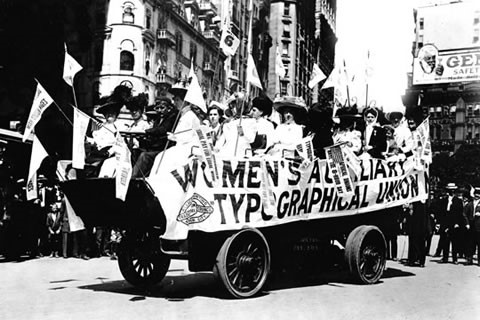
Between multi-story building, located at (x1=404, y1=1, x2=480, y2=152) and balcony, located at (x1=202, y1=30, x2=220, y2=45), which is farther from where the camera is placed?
multi-story building, located at (x1=404, y1=1, x2=480, y2=152)

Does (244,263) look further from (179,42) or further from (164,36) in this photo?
(179,42)

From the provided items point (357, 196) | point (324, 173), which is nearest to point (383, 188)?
point (357, 196)

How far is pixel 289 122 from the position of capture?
35.3ft

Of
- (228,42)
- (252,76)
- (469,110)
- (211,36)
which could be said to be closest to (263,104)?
(252,76)

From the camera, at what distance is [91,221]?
937cm

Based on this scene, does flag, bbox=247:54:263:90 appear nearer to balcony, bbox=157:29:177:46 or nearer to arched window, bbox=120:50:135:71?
arched window, bbox=120:50:135:71

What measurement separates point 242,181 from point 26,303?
3.17 m

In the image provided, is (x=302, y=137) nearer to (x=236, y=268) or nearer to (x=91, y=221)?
(x=236, y=268)

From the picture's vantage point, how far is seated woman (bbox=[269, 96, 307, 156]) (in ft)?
34.4

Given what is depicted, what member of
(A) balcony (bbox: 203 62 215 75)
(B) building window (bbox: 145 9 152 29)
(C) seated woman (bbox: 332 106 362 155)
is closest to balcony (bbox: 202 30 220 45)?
(A) balcony (bbox: 203 62 215 75)

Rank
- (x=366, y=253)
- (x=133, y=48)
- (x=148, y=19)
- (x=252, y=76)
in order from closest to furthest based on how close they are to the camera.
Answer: (x=366, y=253)
(x=252, y=76)
(x=133, y=48)
(x=148, y=19)

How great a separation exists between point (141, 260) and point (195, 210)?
6.47 feet

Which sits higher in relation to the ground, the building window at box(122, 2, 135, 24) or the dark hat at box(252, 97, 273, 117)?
the building window at box(122, 2, 135, 24)

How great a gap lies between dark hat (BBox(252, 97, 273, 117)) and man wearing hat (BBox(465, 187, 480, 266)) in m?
7.20
